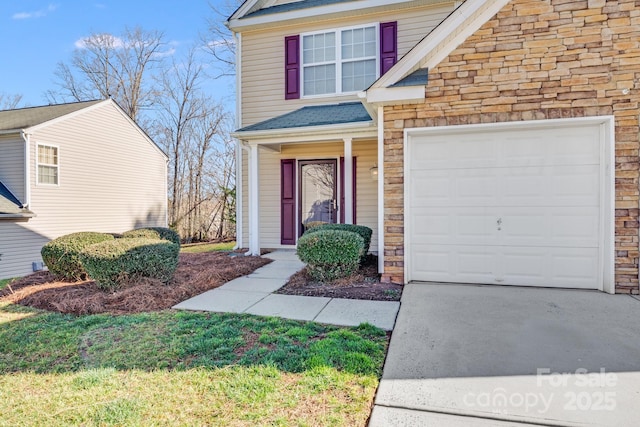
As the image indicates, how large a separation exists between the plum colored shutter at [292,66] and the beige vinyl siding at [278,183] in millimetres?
1504

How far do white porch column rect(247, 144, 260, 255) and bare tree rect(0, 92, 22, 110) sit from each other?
23.3 metres

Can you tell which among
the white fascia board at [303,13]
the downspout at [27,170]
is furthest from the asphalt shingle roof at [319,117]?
the downspout at [27,170]

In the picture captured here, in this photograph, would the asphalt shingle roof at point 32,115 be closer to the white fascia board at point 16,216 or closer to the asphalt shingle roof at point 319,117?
the white fascia board at point 16,216

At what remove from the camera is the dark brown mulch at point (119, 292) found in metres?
4.76

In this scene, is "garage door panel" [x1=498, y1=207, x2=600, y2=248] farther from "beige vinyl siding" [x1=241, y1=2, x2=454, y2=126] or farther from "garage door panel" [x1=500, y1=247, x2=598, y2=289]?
"beige vinyl siding" [x1=241, y1=2, x2=454, y2=126]

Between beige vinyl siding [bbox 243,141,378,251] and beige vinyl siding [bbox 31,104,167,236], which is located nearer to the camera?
beige vinyl siding [bbox 243,141,378,251]

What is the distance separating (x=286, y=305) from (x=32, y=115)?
14.3 metres

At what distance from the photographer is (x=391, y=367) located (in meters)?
2.98

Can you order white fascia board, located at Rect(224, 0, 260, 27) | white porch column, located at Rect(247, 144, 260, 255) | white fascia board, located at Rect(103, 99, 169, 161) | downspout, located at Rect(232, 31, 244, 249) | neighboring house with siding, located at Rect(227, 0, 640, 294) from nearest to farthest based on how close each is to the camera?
neighboring house with siding, located at Rect(227, 0, 640, 294), white porch column, located at Rect(247, 144, 260, 255), white fascia board, located at Rect(224, 0, 260, 27), downspout, located at Rect(232, 31, 244, 249), white fascia board, located at Rect(103, 99, 169, 161)

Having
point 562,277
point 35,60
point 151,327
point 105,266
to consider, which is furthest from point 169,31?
point 562,277

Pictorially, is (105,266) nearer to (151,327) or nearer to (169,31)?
(151,327)

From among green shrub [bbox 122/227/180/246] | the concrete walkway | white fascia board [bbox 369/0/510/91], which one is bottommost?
the concrete walkway

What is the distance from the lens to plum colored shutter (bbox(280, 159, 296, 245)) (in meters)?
9.75

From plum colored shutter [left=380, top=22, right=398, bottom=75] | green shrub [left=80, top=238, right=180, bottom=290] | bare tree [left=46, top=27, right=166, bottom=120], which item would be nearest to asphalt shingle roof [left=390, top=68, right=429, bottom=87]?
plum colored shutter [left=380, top=22, right=398, bottom=75]
